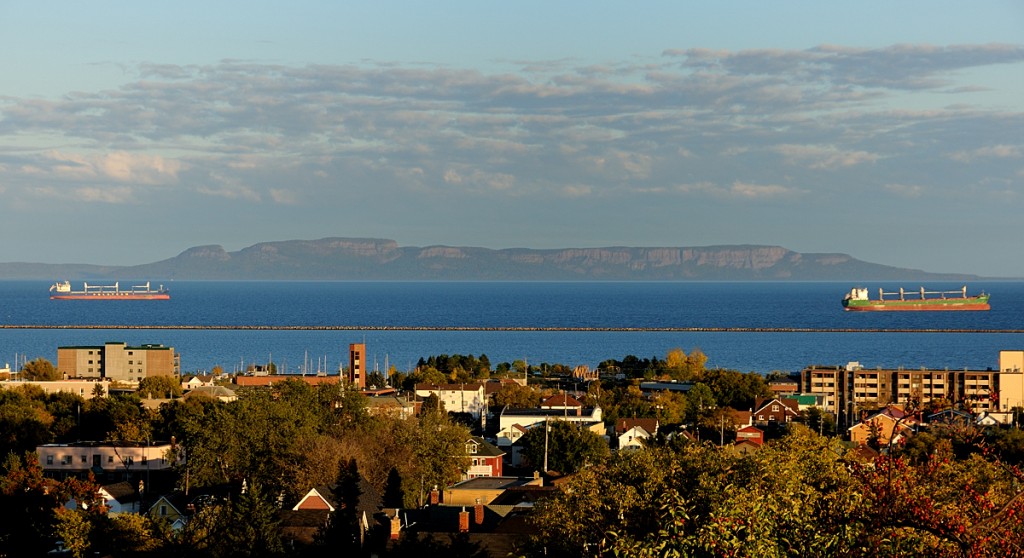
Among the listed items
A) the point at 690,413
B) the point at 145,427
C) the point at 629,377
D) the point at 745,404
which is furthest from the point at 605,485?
the point at 629,377

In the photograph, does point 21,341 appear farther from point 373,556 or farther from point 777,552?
point 777,552

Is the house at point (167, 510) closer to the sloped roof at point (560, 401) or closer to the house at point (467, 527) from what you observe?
the house at point (467, 527)

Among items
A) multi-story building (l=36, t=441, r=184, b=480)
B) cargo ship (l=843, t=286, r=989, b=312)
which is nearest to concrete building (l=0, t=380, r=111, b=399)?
multi-story building (l=36, t=441, r=184, b=480)

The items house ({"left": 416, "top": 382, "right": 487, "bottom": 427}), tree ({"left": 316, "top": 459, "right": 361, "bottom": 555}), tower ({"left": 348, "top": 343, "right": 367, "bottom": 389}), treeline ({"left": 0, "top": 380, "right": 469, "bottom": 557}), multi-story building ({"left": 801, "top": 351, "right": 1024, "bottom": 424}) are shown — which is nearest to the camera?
tree ({"left": 316, "top": 459, "right": 361, "bottom": 555})

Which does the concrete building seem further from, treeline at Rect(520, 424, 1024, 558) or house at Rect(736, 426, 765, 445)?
treeline at Rect(520, 424, 1024, 558)

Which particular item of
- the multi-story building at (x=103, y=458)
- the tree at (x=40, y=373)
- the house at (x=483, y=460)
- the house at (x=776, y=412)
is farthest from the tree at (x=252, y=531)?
the tree at (x=40, y=373)
